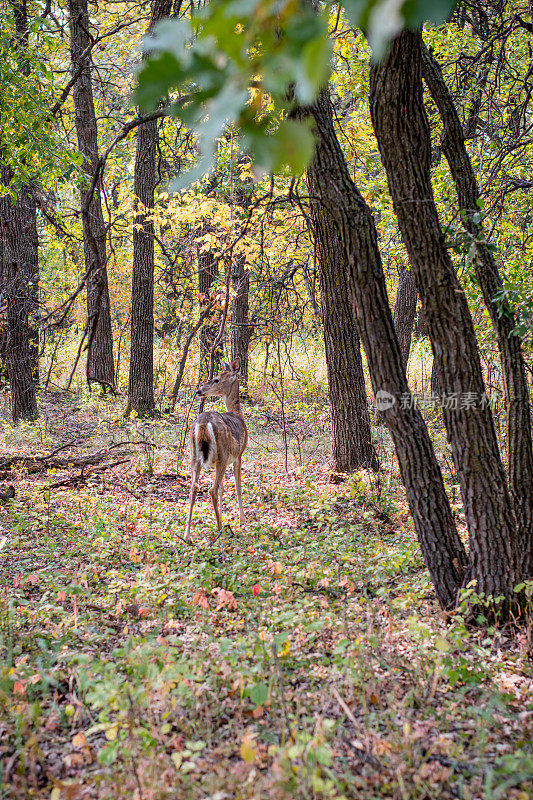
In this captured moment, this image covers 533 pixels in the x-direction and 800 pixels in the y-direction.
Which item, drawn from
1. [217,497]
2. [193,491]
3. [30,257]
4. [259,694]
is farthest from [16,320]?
[259,694]

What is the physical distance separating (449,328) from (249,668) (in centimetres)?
221

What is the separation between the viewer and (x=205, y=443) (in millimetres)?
6453

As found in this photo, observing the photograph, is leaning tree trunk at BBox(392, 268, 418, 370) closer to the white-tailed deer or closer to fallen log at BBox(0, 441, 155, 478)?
fallen log at BBox(0, 441, 155, 478)

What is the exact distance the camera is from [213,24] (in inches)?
38.9

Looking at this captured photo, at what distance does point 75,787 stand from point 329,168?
360 cm

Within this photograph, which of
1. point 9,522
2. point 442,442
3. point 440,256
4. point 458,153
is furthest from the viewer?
point 442,442

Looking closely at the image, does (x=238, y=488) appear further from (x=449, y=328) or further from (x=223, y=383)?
(x=449, y=328)

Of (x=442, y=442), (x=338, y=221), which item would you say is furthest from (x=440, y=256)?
(x=442, y=442)

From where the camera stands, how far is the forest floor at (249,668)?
97.4 inches

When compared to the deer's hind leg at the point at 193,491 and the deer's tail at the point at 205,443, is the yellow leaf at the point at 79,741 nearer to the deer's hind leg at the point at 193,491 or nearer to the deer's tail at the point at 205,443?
the deer's hind leg at the point at 193,491

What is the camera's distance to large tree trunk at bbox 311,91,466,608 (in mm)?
3791

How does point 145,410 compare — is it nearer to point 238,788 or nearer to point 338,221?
point 338,221

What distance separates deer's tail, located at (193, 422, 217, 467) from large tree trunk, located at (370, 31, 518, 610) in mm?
3177

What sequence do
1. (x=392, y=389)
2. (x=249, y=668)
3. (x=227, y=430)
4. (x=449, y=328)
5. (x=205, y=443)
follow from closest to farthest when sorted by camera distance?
(x=249, y=668) → (x=449, y=328) → (x=392, y=389) → (x=205, y=443) → (x=227, y=430)
